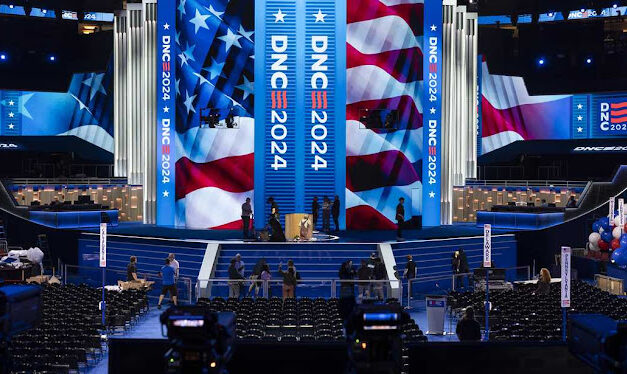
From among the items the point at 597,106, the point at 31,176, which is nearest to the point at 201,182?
the point at 31,176

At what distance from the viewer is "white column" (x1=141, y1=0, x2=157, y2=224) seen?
39.2 meters

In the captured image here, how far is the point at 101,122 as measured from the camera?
48.2 m

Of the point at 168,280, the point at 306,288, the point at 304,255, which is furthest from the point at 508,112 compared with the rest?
the point at 168,280

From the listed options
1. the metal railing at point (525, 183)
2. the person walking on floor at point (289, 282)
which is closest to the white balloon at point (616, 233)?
the metal railing at point (525, 183)

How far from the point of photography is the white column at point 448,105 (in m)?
39.8

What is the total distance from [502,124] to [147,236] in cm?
2079

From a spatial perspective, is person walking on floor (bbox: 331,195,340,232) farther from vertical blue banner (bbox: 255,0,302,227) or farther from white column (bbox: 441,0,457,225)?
white column (bbox: 441,0,457,225)

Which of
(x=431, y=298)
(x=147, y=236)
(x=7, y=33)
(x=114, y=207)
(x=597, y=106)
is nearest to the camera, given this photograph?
(x=431, y=298)

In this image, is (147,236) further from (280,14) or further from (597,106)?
(597,106)

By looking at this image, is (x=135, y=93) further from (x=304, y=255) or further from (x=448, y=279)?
(x=448, y=279)

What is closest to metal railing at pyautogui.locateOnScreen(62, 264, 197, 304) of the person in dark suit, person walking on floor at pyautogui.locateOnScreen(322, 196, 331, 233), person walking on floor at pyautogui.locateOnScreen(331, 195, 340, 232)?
person walking on floor at pyautogui.locateOnScreen(322, 196, 331, 233)

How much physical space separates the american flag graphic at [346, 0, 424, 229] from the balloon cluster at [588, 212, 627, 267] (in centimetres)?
726

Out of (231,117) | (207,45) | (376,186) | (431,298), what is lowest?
(431,298)

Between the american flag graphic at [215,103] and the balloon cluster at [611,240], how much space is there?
12.2 metres
